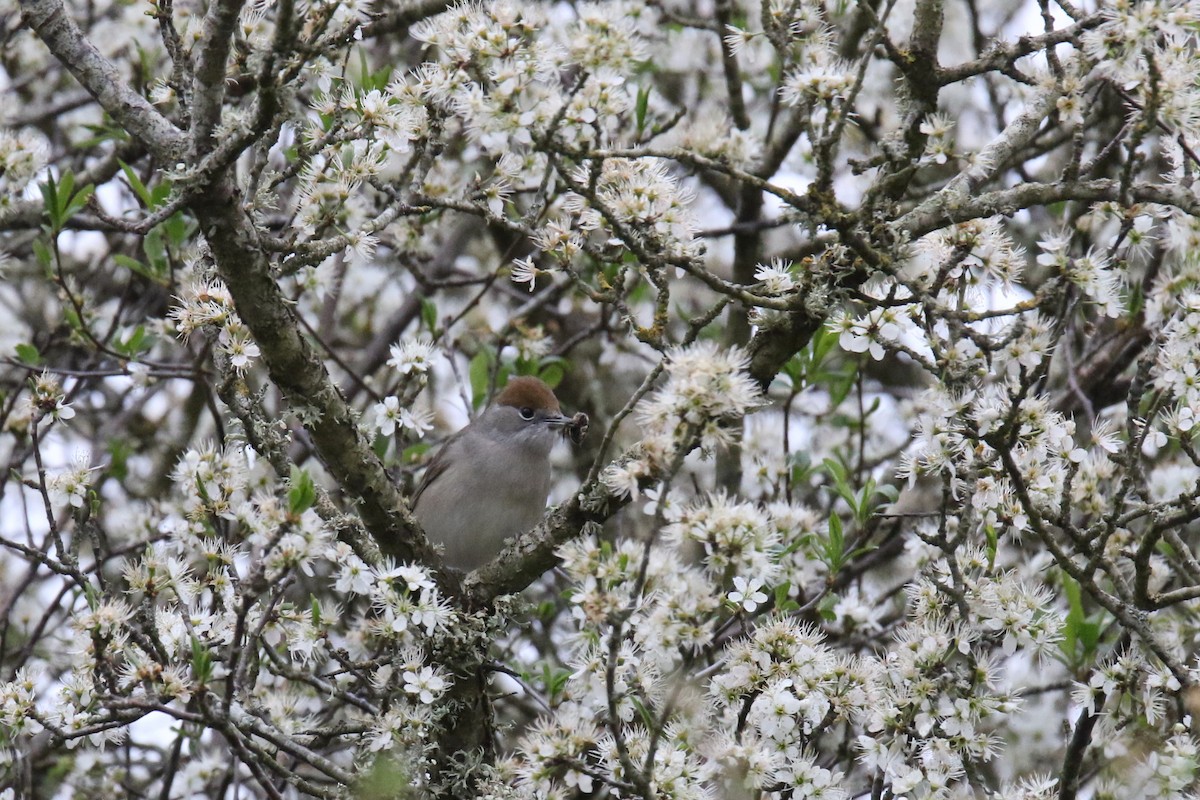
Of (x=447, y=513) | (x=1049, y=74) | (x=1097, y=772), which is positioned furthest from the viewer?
(x=447, y=513)

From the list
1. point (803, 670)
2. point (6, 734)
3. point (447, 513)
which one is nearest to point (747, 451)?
point (447, 513)

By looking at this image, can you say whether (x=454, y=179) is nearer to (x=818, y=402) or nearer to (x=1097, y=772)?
(x=818, y=402)

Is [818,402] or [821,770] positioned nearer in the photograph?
[821,770]

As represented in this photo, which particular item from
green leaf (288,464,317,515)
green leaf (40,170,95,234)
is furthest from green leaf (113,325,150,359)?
green leaf (288,464,317,515)

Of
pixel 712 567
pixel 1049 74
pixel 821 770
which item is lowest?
pixel 821 770

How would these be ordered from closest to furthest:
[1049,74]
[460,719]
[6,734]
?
[1049,74]
[6,734]
[460,719]

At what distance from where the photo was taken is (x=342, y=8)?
14.2ft

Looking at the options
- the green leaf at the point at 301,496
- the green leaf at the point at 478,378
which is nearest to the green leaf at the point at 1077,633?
the green leaf at the point at 478,378

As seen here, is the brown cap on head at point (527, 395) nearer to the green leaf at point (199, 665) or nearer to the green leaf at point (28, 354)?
the green leaf at point (28, 354)

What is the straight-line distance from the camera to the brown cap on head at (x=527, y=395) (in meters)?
7.32

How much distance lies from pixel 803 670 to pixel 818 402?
543 cm

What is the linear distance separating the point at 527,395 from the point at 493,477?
562 mm

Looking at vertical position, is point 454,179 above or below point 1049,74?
above

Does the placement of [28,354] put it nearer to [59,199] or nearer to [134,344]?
[134,344]
